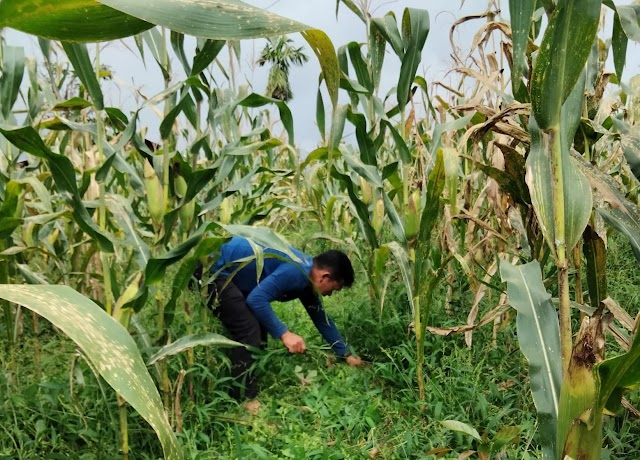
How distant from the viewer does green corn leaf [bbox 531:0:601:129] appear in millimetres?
764

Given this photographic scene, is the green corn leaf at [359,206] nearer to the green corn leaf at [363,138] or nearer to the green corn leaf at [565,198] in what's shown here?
the green corn leaf at [363,138]

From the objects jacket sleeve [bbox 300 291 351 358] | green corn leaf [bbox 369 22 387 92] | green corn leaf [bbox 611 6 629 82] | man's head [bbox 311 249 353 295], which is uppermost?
green corn leaf [bbox 611 6 629 82]

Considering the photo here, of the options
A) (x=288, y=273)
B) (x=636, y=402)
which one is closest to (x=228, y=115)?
(x=288, y=273)

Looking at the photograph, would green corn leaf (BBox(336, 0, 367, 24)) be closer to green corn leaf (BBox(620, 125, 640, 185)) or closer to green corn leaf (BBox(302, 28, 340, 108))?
green corn leaf (BBox(620, 125, 640, 185))

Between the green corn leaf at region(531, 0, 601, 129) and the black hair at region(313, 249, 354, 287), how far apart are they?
1782mm

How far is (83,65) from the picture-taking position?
4.74 feet

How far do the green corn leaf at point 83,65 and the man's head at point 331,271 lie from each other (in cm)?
140

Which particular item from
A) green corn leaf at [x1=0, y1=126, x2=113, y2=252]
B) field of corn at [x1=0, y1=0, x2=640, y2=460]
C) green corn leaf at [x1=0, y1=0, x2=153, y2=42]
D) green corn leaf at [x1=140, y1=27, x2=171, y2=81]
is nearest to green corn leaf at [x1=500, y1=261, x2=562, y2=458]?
field of corn at [x1=0, y1=0, x2=640, y2=460]

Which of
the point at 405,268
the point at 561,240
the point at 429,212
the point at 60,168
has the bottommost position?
the point at 405,268

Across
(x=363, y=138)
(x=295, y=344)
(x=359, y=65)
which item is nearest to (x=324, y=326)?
(x=295, y=344)

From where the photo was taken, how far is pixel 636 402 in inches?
73.2

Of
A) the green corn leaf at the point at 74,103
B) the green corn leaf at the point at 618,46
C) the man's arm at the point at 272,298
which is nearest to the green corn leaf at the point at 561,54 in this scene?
the green corn leaf at the point at 618,46

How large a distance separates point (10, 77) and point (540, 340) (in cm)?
181

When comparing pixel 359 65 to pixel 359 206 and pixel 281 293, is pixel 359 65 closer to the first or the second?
pixel 359 206
